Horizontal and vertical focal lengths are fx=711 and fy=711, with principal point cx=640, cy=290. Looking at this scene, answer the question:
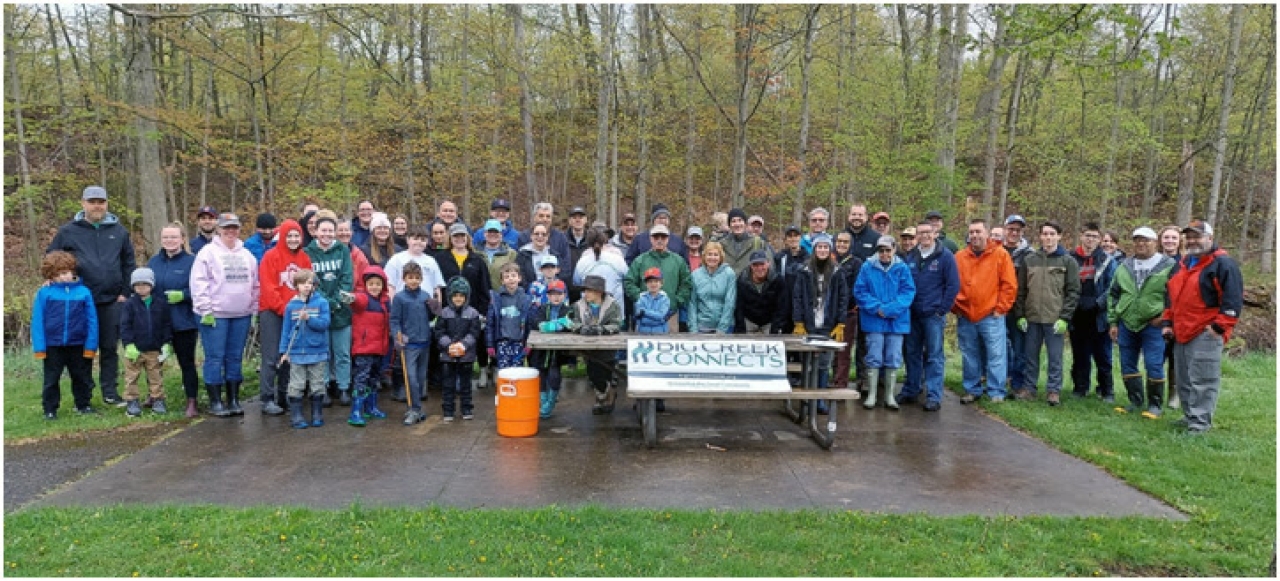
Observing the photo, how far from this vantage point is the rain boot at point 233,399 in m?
6.76

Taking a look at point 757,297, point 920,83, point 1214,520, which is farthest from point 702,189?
point 1214,520

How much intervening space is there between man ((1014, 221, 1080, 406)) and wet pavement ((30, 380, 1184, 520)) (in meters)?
1.44

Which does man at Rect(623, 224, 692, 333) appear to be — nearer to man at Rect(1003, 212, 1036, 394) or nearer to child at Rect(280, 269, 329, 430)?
Answer: child at Rect(280, 269, 329, 430)

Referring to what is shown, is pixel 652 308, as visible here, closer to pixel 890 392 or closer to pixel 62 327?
pixel 890 392

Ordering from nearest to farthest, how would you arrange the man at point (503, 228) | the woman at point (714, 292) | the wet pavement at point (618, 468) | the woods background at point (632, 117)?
the wet pavement at point (618, 468), the woman at point (714, 292), the man at point (503, 228), the woods background at point (632, 117)

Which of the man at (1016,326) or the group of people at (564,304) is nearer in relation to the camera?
the group of people at (564,304)

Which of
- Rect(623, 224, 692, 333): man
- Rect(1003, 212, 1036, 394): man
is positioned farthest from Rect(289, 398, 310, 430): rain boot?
Rect(1003, 212, 1036, 394): man

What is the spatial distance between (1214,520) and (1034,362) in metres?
3.56

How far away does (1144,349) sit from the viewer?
7.27 m

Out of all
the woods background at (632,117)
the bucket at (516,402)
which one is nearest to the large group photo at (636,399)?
the bucket at (516,402)

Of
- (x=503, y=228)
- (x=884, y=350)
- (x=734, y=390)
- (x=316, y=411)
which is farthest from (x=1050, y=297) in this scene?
(x=316, y=411)

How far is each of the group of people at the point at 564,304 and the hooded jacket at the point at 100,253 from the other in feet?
0.05

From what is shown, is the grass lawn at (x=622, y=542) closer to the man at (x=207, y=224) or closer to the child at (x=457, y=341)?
the child at (x=457, y=341)

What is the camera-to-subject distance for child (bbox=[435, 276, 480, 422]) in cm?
645
